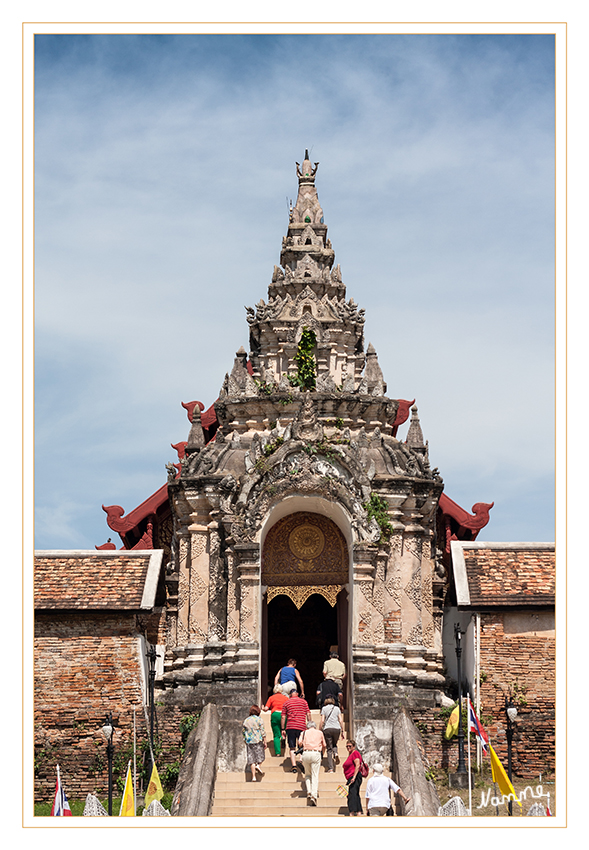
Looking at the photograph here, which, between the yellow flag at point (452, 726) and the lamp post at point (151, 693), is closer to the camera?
the lamp post at point (151, 693)

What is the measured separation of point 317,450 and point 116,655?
6830mm

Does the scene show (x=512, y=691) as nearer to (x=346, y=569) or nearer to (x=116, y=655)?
(x=346, y=569)

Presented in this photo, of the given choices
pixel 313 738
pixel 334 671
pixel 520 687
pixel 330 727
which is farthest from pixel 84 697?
pixel 520 687

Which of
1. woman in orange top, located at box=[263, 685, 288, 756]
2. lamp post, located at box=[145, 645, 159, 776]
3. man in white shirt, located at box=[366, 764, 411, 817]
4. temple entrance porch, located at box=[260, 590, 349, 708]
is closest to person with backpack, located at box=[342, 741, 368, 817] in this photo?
man in white shirt, located at box=[366, 764, 411, 817]

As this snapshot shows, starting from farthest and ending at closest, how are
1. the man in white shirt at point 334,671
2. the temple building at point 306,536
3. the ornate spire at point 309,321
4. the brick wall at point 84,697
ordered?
1. the ornate spire at point 309,321
2. the brick wall at point 84,697
3. the temple building at point 306,536
4. the man in white shirt at point 334,671

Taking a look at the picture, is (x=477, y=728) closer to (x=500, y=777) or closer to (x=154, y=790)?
(x=500, y=777)

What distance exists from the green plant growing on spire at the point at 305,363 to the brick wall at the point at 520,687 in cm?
729

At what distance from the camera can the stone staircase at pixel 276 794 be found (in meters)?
23.1

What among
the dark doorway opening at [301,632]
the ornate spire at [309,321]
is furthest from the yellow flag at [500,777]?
the dark doorway opening at [301,632]

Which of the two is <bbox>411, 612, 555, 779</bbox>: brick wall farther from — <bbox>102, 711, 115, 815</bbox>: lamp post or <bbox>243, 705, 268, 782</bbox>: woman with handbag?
<bbox>102, 711, 115, 815</bbox>: lamp post

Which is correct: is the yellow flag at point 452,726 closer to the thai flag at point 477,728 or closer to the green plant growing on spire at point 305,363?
the thai flag at point 477,728

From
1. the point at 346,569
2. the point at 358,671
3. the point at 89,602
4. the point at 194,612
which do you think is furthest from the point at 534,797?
the point at 89,602

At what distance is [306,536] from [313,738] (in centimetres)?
752

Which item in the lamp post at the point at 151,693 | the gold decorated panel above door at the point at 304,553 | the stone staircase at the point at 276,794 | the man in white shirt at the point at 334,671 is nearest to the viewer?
the stone staircase at the point at 276,794
